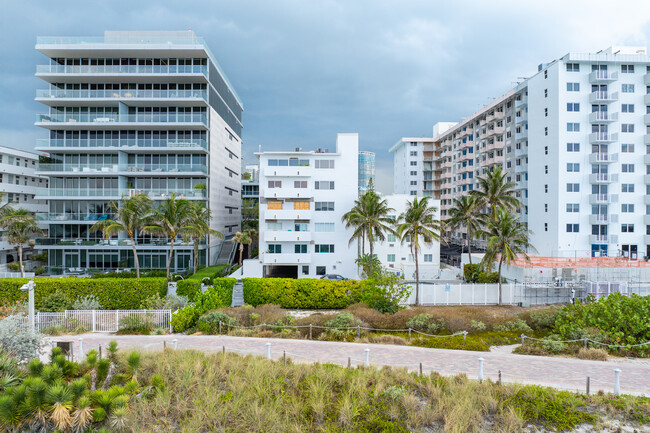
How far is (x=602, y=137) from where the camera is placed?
46500mm

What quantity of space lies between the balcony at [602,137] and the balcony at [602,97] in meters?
4.09

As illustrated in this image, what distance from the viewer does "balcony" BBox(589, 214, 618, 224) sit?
45.8 m

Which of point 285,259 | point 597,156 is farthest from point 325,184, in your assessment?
point 597,156

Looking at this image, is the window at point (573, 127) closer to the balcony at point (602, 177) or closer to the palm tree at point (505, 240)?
the balcony at point (602, 177)

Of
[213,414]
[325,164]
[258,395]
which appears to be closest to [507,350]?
[258,395]

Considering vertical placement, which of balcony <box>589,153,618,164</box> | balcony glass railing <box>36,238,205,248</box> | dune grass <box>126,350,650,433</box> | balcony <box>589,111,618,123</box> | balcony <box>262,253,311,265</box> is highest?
balcony <box>589,111,618,123</box>

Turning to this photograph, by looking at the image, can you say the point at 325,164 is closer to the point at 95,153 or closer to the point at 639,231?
the point at 95,153

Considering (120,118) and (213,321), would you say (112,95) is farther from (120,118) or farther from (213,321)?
(213,321)

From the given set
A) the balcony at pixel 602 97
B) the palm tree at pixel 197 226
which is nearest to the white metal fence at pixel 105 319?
the palm tree at pixel 197 226

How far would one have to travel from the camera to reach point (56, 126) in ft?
140

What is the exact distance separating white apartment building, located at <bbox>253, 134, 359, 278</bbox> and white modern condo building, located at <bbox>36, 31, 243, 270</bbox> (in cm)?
880

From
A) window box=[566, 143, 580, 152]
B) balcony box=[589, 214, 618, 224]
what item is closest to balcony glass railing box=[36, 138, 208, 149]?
window box=[566, 143, 580, 152]

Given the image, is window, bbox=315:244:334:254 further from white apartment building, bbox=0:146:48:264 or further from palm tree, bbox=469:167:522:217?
white apartment building, bbox=0:146:48:264

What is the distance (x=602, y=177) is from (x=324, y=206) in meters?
35.6
